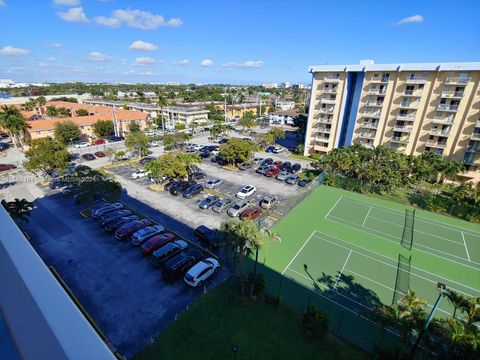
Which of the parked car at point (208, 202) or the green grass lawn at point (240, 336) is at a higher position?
the parked car at point (208, 202)

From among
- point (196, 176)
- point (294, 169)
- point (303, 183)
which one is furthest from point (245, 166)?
point (303, 183)

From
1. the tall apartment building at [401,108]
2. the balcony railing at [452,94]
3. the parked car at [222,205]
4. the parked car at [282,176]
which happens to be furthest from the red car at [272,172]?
the balcony railing at [452,94]

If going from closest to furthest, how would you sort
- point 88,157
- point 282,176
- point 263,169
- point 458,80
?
point 458,80, point 282,176, point 263,169, point 88,157

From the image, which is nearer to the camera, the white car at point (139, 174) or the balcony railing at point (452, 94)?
the balcony railing at point (452, 94)

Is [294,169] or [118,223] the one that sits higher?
[118,223]

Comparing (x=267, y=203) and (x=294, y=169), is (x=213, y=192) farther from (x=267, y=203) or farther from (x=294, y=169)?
(x=294, y=169)

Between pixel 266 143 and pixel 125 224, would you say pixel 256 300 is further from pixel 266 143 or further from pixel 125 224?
pixel 266 143

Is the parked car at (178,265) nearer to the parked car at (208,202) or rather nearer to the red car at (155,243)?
the red car at (155,243)
